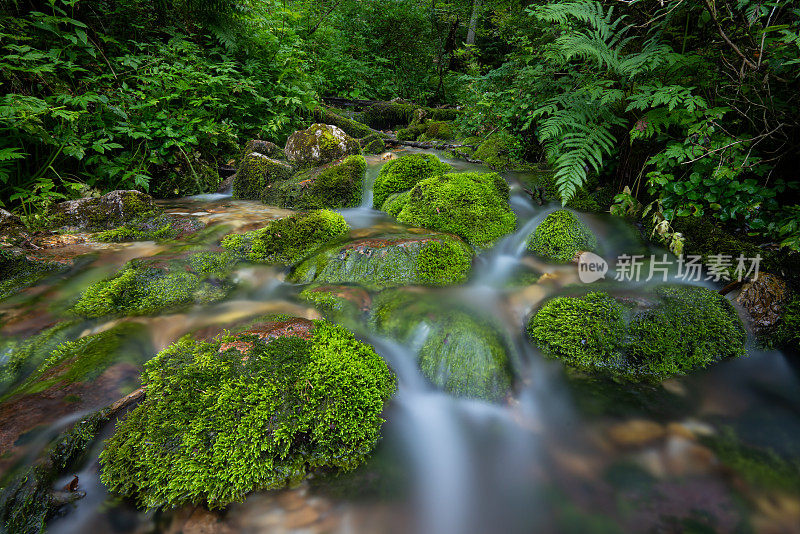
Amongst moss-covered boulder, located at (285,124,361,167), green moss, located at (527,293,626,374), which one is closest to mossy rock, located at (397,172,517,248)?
green moss, located at (527,293,626,374)

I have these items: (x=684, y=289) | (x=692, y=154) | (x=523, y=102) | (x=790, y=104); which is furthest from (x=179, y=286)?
(x=790, y=104)

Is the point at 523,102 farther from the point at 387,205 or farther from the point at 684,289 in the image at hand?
the point at 684,289

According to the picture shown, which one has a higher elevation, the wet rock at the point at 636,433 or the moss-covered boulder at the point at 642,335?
the moss-covered boulder at the point at 642,335

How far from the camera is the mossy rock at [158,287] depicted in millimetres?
2863

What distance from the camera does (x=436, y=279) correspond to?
11.0 feet

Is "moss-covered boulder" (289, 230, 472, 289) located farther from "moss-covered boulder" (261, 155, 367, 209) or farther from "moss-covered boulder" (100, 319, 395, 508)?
"moss-covered boulder" (261, 155, 367, 209)

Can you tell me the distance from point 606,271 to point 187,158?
6.48 m

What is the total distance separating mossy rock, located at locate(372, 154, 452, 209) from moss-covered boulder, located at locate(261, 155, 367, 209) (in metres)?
0.36

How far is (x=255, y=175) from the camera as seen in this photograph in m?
5.79

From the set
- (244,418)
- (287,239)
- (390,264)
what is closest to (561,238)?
(390,264)

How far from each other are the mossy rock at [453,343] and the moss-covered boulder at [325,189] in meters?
2.83

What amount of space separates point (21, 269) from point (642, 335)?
219 inches

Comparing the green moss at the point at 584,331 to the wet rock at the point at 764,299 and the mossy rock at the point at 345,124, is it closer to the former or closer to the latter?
the wet rock at the point at 764,299

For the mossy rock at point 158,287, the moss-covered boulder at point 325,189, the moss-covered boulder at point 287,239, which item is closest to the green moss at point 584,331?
the moss-covered boulder at point 287,239
